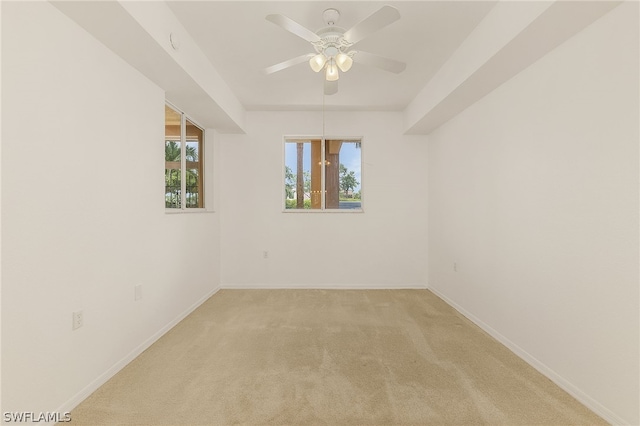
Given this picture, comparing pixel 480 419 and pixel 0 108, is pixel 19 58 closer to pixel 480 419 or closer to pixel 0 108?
pixel 0 108

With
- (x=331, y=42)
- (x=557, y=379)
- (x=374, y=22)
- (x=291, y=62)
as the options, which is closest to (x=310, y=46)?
(x=291, y=62)

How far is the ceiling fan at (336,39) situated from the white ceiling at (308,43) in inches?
7.9

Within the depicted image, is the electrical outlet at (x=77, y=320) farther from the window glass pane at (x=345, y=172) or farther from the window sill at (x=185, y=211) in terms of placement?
the window glass pane at (x=345, y=172)

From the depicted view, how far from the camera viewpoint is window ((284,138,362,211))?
15.6 ft

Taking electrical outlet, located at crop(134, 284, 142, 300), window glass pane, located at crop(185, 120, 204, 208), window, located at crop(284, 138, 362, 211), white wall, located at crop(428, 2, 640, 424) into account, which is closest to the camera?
white wall, located at crop(428, 2, 640, 424)

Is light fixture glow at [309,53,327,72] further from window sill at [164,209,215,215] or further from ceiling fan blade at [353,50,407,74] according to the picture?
window sill at [164,209,215,215]

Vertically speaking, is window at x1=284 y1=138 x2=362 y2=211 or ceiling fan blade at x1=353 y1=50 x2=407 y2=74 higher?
ceiling fan blade at x1=353 y1=50 x2=407 y2=74

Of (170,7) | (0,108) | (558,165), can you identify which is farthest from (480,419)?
(170,7)

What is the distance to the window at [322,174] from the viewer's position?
475 centimetres

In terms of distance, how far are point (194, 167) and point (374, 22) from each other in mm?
3037

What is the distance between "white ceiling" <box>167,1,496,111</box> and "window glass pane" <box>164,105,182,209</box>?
77 cm

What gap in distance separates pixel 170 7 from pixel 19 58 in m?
1.08

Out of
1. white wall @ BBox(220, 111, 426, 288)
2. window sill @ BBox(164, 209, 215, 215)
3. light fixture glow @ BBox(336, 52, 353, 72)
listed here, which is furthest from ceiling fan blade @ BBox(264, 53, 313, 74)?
white wall @ BBox(220, 111, 426, 288)

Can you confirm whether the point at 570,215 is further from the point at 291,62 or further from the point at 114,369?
the point at 114,369
